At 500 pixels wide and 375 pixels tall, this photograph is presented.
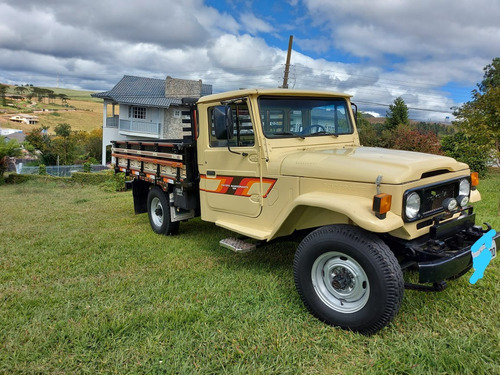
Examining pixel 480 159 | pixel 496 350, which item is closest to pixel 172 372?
pixel 496 350

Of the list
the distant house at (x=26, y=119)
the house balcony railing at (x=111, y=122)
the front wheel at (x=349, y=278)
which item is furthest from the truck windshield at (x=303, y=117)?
the distant house at (x=26, y=119)

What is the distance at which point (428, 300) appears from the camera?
3438 mm

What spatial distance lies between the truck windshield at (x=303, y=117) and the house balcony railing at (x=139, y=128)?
1066 inches

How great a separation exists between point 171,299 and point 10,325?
139 centimetres

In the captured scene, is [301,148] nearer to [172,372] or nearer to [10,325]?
[172,372]

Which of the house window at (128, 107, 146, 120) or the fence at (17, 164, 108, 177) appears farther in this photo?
the house window at (128, 107, 146, 120)

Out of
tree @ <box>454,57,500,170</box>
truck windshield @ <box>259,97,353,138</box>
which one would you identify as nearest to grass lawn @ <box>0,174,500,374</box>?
truck windshield @ <box>259,97,353,138</box>

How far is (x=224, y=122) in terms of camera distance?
385cm

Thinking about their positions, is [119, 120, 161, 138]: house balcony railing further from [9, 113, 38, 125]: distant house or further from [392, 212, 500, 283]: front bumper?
[9, 113, 38, 125]: distant house

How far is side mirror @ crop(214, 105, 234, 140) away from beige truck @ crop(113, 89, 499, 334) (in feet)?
0.04

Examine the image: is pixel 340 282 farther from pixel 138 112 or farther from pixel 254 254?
pixel 138 112

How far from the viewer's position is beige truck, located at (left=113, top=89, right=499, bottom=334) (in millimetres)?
2889

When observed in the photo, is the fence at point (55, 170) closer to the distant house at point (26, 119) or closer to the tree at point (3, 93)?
the distant house at point (26, 119)

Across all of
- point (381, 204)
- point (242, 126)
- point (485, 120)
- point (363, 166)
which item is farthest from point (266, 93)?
point (485, 120)
